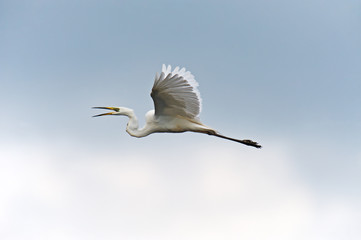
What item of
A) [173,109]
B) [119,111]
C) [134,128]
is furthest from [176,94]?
[119,111]

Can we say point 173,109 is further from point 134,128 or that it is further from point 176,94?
point 134,128

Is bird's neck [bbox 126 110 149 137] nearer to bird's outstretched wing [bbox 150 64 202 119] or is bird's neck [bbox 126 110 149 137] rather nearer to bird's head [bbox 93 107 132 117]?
bird's head [bbox 93 107 132 117]

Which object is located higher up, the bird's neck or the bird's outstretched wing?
the bird's outstretched wing

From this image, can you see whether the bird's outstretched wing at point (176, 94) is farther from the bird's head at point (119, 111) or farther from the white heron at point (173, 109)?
the bird's head at point (119, 111)

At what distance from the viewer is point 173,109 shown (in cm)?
1214

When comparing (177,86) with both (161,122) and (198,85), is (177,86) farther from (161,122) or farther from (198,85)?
(161,122)

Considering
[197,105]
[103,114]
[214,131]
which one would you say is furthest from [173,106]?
[103,114]

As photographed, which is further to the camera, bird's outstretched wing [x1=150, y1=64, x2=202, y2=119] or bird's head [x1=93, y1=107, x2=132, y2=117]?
bird's head [x1=93, y1=107, x2=132, y2=117]

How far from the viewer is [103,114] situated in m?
13.2

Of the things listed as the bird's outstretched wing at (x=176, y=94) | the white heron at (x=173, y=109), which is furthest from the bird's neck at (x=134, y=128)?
the bird's outstretched wing at (x=176, y=94)

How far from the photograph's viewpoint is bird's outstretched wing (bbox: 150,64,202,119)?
10930mm

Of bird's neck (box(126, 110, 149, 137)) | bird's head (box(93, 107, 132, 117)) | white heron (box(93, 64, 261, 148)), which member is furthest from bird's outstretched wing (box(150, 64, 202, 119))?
bird's head (box(93, 107, 132, 117))

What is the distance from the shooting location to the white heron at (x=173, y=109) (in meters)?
11.1

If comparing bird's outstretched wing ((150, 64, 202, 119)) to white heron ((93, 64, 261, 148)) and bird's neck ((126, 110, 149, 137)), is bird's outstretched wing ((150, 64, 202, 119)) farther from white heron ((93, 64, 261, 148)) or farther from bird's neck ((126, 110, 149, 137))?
bird's neck ((126, 110, 149, 137))
